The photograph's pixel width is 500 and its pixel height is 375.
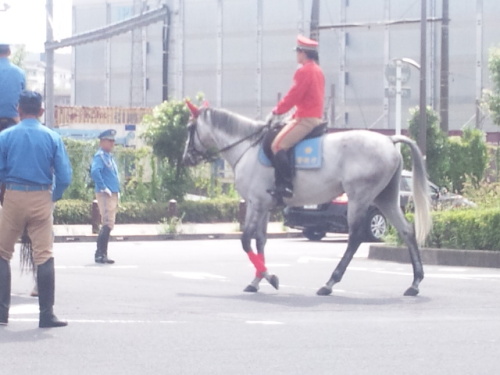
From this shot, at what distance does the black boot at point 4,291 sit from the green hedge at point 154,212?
2128cm

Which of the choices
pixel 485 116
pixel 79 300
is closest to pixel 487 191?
pixel 79 300

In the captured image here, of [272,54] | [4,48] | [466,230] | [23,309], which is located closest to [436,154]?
[466,230]

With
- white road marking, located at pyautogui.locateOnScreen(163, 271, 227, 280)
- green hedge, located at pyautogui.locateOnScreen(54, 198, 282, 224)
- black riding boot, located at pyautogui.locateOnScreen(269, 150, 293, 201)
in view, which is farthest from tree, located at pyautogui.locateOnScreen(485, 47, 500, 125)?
black riding boot, located at pyautogui.locateOnScreen(269, 150, 293, 201)

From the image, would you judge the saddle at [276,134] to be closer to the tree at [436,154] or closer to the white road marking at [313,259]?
the white road marking at [313,259]

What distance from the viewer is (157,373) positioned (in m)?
7.87

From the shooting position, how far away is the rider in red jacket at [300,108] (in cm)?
1329

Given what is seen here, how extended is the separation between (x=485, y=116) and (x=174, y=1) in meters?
20.7

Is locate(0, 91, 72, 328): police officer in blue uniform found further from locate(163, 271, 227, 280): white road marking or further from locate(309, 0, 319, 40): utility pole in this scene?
locate(309, 0, 319, 40): utility pole

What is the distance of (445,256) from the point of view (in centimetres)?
1822

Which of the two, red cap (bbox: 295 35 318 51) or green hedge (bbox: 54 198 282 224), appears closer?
red cap (bbox: 295 35 318 51)

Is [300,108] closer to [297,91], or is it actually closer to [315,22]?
[297,91]

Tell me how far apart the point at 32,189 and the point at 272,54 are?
2428 inches

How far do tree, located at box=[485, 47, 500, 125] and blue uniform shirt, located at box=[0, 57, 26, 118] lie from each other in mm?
42804

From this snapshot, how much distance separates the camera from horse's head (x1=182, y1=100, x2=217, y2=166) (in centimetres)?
1455
